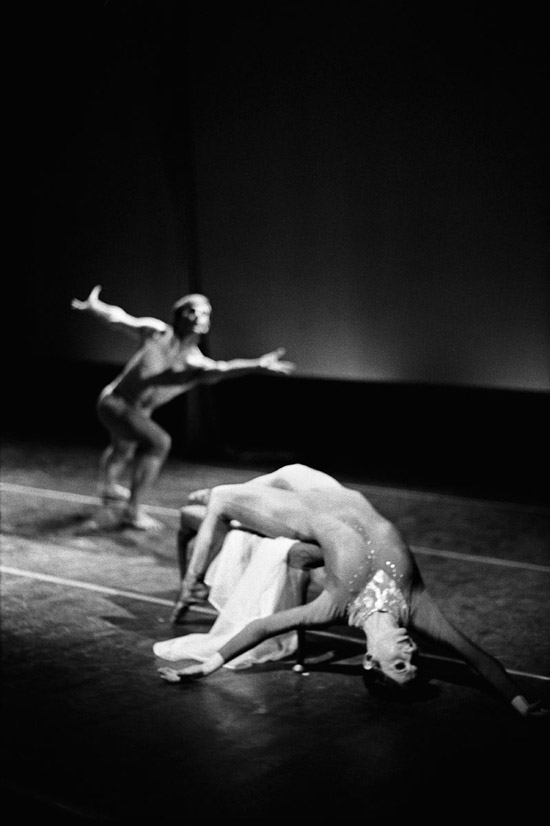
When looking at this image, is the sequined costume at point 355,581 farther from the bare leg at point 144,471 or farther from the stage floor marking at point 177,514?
the bare leg at point 144,471

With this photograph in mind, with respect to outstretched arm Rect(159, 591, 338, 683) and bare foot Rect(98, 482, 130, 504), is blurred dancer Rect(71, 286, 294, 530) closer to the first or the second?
bare foot Rect(98, 482, 130, 504)

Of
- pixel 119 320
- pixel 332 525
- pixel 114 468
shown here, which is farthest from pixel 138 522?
pixel 332 525

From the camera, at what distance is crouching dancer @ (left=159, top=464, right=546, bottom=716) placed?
446 cm

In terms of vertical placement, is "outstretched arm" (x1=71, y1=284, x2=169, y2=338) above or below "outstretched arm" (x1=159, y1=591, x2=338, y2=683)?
above

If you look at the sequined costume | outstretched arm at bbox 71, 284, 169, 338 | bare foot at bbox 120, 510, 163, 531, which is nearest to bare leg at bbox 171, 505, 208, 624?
the sequined costume

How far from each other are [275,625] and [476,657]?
0.72 metres

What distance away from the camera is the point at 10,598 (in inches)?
Result: 225

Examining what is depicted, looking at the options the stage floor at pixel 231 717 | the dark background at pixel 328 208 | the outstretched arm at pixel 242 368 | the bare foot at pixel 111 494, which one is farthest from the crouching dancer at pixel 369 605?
the dark background at pixel 328 208

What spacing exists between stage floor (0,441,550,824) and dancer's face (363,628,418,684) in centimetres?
14

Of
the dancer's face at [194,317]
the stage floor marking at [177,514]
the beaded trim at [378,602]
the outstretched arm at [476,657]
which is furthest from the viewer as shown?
the dancer's face at [194,317]

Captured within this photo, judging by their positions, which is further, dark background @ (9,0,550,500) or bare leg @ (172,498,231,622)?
dark background @ (9,0,550,500)

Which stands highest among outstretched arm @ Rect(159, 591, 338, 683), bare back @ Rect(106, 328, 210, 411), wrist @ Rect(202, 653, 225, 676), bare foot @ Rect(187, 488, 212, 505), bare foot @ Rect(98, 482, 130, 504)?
bare back @ Rect(106, 328, 210, 411)

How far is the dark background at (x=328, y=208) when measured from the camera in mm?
8844

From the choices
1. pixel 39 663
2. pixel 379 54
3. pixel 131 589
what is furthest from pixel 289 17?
pixel 39 663
